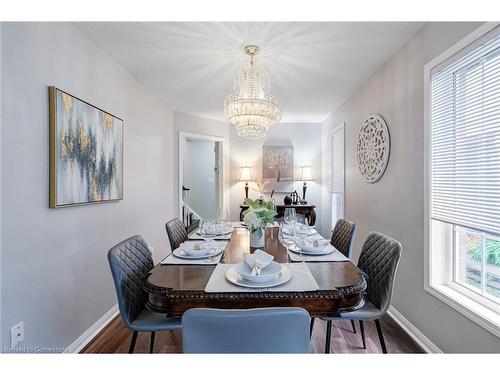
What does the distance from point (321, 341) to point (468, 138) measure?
5.88ft

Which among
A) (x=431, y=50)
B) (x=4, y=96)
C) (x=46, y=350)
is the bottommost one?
(x=46, y=350)

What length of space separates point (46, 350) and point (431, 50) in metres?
3.44

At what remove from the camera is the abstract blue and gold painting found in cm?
179

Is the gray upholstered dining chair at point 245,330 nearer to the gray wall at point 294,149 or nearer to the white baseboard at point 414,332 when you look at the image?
the white baseboard at point 414,332

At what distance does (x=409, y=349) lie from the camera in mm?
1971

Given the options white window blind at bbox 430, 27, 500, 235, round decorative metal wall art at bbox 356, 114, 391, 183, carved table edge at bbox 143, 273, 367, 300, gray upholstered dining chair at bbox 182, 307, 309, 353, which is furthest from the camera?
round decorative metal wall art at bbox 356, 114, 391, 183

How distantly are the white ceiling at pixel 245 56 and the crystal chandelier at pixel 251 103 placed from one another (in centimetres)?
14

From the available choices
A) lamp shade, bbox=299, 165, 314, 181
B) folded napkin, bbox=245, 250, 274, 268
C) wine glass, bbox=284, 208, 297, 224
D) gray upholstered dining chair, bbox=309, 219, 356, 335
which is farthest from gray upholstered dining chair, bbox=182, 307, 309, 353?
lamp shade, bbox=299, 165, 314, 181

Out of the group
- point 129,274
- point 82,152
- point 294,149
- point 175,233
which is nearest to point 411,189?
point 175,233

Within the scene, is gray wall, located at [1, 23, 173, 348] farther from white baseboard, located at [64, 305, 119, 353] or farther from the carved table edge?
the carved table edge

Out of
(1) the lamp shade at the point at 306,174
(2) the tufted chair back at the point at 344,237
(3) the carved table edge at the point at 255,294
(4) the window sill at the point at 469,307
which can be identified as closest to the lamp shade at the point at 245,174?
(1) the lamp shade at the point at 306,174

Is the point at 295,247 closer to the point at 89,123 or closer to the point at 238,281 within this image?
the point at 238,281

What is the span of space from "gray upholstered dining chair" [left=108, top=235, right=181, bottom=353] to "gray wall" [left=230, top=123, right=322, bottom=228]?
12.1 ft

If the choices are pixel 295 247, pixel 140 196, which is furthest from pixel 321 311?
pixel 140 196
